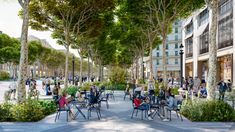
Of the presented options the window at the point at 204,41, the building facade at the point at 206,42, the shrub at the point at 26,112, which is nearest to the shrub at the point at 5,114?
the shrub at the point at 26,112

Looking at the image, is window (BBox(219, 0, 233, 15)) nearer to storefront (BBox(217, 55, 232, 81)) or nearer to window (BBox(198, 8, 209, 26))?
storefront (BBox(217, 55, 232, 81))

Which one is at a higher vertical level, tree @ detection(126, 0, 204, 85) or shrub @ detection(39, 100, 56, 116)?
tree @ detection(126, 0, 204, 85)

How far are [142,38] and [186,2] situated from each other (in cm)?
1863

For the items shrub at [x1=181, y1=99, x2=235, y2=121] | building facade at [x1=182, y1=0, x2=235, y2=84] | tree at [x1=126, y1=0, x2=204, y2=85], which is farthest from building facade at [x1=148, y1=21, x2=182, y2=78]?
shrub at [x1=181, y1=99, x2=235, y2=121]

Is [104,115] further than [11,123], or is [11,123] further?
[104,115]

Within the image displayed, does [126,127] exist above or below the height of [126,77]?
below

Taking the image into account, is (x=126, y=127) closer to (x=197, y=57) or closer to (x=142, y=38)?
(x=142, y=38)

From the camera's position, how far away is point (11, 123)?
12.4 meters

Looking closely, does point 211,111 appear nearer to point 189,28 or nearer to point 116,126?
point 116,126

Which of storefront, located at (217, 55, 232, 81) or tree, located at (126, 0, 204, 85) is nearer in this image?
tree, located at (126, 0, 204, 85)

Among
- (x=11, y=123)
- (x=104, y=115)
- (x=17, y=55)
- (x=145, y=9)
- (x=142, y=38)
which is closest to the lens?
(x=11, y=123)

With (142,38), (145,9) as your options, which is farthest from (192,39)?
(145,9)

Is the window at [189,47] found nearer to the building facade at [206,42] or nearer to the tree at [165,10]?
the building facade at [206,42]

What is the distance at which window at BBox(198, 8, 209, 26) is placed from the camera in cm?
4396
